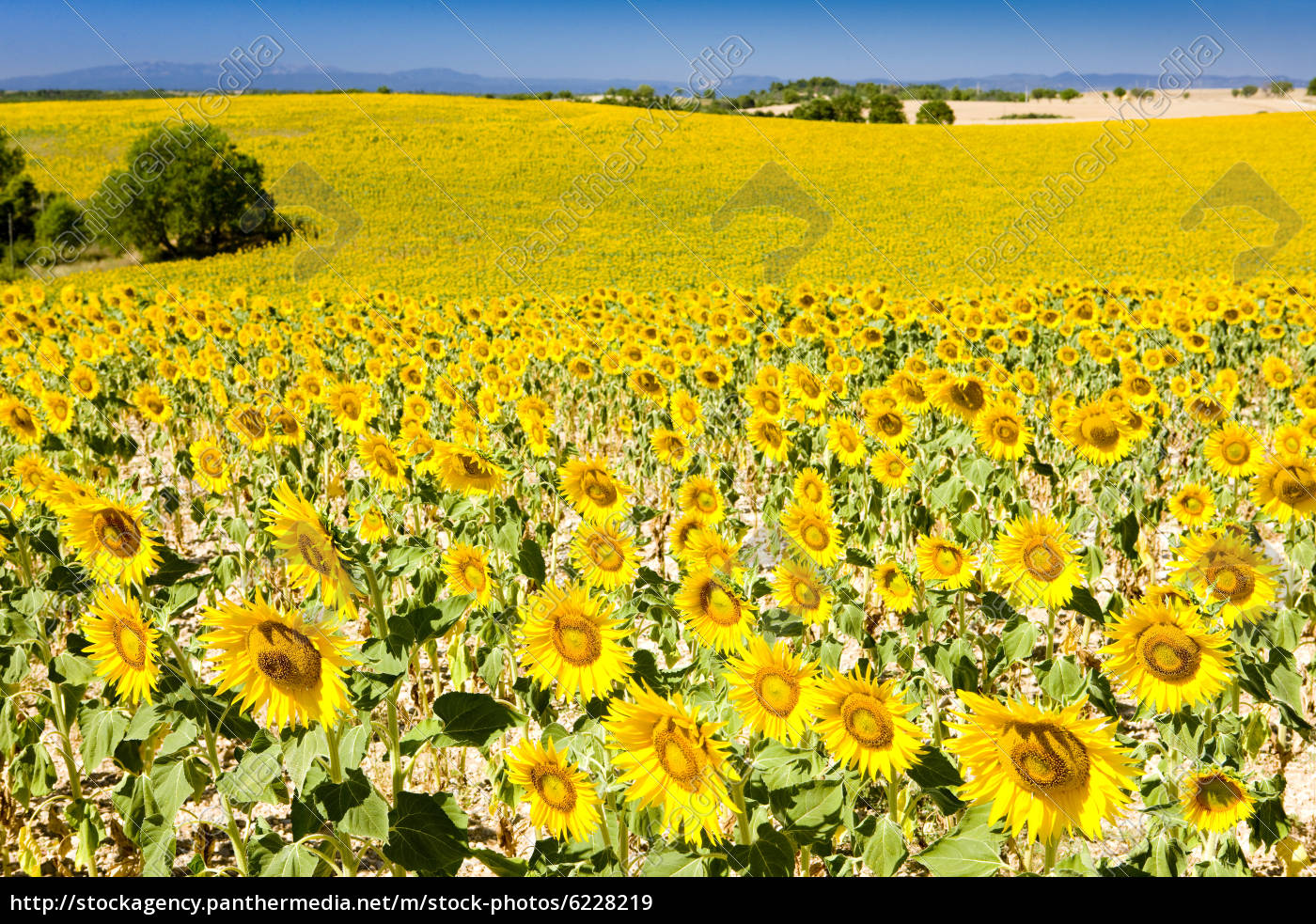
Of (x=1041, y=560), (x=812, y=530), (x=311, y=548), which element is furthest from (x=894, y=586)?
(x=311, y=548)

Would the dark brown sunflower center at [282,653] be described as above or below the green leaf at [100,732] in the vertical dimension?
above

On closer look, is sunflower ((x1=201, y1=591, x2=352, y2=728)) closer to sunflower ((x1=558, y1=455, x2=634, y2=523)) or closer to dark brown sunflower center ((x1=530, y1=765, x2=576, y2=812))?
dark brown sunflower center ((x1=530, y1=765, x2=576, y2=812))

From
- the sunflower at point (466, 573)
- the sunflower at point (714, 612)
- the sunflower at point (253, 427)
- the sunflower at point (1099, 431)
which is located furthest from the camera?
the sunflower at point (253, 427)

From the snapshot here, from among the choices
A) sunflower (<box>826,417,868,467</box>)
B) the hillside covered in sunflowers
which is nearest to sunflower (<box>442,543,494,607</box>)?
the hillside covered in sunflowers

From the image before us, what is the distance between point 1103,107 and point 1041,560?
87254 mm

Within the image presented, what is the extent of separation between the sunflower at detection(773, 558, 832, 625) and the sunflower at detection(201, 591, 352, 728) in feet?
5.52

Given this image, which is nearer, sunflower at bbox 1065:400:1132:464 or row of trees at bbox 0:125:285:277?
sunflower at bbox 1065:400:1132:464

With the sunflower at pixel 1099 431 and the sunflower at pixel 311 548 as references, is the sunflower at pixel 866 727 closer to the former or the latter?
the sunflower at pixel 311 548

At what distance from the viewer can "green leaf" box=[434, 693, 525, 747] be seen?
204 centimetres

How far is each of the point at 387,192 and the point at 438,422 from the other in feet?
107

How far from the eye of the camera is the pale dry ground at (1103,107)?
6297 cm

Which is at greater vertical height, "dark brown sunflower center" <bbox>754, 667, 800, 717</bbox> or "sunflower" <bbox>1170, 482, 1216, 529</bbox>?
"sunflower" <bbox>1170, 482, 1216, 529</bbox>

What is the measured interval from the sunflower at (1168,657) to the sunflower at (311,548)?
6.80ft

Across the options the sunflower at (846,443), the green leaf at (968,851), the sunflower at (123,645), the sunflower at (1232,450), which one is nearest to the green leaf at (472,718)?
the sunflower at (123,645)
